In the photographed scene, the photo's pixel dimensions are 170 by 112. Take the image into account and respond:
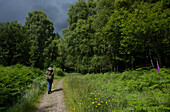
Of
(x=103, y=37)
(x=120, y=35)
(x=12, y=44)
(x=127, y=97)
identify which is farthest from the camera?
(x=12, y=44)

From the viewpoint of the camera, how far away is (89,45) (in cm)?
1769

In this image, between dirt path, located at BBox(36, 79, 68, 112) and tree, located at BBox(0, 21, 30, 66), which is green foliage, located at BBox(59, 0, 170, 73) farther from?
tree, located at BBox(0, 21, 30, 66)

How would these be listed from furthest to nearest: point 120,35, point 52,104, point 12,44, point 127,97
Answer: point 12,44, point 120,35, point 52,104, point 127,97

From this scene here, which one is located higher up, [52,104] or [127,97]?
[127,97]

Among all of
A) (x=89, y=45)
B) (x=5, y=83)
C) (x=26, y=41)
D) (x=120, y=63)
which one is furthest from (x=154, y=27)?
(x=26, y=41)

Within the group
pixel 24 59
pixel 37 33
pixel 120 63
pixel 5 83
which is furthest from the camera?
pixel 37 33

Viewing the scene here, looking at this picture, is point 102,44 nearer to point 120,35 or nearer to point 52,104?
point 120,35

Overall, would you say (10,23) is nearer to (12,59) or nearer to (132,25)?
(12,59)

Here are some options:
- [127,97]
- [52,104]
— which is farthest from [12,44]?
[127,97]

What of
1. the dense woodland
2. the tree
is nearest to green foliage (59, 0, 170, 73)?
the dense woodland

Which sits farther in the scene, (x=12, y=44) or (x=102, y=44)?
(x=12, y=44)

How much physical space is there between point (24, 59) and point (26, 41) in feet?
13.8

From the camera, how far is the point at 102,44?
15695 mm

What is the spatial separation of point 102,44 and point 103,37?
1341 millimetres
